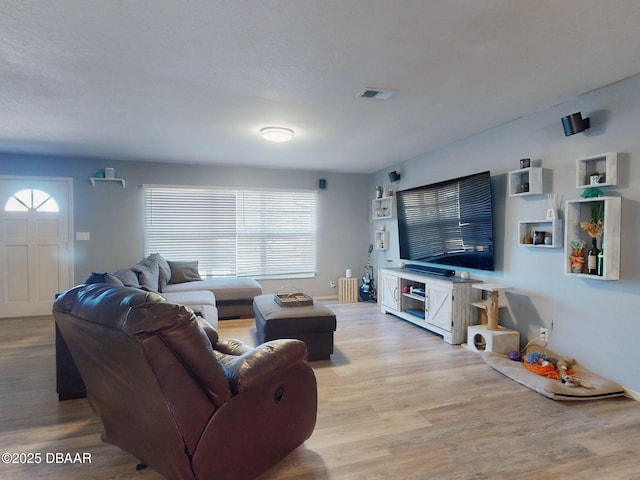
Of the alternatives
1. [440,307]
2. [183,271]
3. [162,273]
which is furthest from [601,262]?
[183,271]

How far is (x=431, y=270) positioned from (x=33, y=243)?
5629 millimetres

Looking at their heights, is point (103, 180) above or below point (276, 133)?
below

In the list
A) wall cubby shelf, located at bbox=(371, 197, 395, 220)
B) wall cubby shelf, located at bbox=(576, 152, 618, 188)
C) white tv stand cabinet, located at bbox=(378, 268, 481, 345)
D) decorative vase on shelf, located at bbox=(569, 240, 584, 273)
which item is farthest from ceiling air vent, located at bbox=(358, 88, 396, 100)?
wall cubby shelf, located at bbox=(371, 197, 395, 220)

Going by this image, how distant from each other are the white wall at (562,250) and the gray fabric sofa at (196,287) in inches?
121

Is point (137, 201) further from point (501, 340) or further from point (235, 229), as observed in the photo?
point (501, 340)

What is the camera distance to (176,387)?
53.7 inches

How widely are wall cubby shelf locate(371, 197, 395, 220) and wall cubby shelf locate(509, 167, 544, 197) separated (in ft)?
7.54

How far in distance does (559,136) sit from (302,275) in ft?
14.2

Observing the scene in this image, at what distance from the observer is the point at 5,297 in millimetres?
4957

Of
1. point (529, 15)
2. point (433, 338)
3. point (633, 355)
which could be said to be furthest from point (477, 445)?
point (529, 15)

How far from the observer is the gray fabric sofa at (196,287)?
4.27 m

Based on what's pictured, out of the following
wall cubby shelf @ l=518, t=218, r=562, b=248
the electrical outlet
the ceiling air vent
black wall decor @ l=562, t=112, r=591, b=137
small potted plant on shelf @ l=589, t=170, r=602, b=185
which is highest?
the ceiling air vent

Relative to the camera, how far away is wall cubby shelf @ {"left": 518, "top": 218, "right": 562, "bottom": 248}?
3.03 metres

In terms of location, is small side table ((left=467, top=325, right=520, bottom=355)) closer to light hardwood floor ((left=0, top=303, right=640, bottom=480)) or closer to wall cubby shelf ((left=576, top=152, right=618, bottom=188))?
light hardwood floor ((left=0, top=303, right=640, bottom=480))
